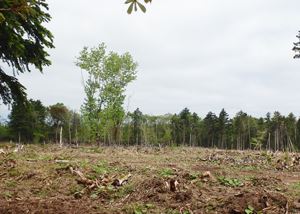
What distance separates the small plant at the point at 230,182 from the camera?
6.87m

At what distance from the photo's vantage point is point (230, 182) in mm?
6945

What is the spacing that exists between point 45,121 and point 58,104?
7.21 metres

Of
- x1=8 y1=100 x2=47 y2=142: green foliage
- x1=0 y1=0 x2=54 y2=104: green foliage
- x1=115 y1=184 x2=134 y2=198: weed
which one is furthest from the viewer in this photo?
x1=8 y1=100 x2=47 y2=142: green foliage

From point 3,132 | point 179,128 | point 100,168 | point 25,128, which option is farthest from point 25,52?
point 179,128

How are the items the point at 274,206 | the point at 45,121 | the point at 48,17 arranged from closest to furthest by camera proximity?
the point at 274,206 < the point at 48,17 < the point at 45,121

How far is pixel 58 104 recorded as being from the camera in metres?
78.4

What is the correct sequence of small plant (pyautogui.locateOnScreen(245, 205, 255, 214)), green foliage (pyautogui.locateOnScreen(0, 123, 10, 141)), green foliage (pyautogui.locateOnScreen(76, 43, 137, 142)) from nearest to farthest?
1. small plant (pyautogui.locateOnScreen(245, 205, 255, 214))
2. green foliage (pyautogui.locateOnScreen(76, 43, 137, 142))
3. green foliage (pyautogui.locateOnScreen(0, 123, 10, 141))

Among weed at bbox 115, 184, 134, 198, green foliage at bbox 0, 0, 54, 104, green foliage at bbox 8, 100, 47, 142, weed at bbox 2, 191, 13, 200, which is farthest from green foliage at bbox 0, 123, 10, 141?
weed at bbox 115, 184, 134, 198

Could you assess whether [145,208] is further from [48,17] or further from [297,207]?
[48,17]

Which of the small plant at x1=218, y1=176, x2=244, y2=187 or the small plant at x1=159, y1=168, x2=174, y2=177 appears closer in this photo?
the small plant at x1=218, y1=176, x2=244, y2=187

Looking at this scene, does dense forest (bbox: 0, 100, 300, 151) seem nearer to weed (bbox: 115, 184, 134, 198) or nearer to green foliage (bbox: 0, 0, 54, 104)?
green foliage (bbox: 0, 0, 54, 104)

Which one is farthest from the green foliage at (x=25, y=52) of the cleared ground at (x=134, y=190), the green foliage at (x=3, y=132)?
the green foliage at (x=3, y=132)

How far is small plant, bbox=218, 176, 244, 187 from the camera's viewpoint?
22.5ft

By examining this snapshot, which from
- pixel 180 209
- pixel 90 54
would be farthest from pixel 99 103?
pixel 180 209
